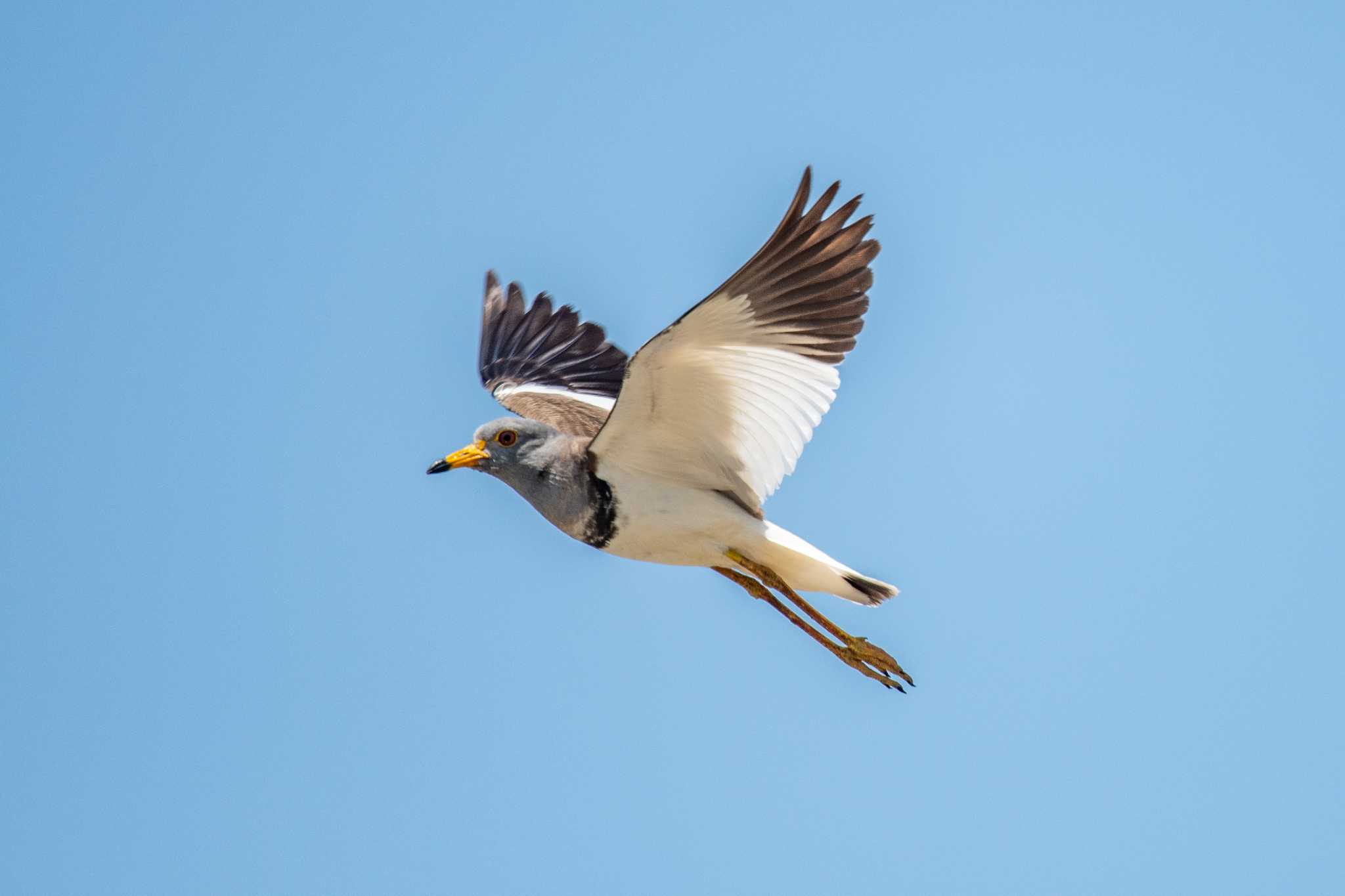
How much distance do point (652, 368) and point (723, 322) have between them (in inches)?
20.4

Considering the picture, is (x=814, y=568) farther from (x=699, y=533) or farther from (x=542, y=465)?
(x=542, y=465)

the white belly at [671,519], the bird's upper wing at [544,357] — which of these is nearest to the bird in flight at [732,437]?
the white belly at [671,519]

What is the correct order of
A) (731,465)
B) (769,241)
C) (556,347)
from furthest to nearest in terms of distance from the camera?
1. (556,347)
2. (731,465)
3. (769,241)

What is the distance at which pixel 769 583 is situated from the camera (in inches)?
449

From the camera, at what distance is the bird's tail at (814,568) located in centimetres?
1113

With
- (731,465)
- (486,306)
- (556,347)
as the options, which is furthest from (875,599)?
(486,306)

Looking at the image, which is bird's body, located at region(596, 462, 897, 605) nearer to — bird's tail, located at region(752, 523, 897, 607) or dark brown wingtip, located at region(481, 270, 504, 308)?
bird's tail, located at region(752, 523, 897, 607)

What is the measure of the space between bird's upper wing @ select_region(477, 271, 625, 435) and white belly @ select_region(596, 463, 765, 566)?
7.49 feet

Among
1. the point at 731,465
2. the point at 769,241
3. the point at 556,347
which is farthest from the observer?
the point at 556,347

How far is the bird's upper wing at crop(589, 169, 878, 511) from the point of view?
9.99 metres

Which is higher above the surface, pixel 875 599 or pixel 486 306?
pixel 486 306

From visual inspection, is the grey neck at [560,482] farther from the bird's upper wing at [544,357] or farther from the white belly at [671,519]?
the bird's upper wing at [544,357]

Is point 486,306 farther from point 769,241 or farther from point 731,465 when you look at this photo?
point 769,241

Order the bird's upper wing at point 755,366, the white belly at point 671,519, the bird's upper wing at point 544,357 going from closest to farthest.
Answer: the bird's upper wing at point 755,366 → the white belly at point 671,519 → the bird's upper wing at point 544,357
